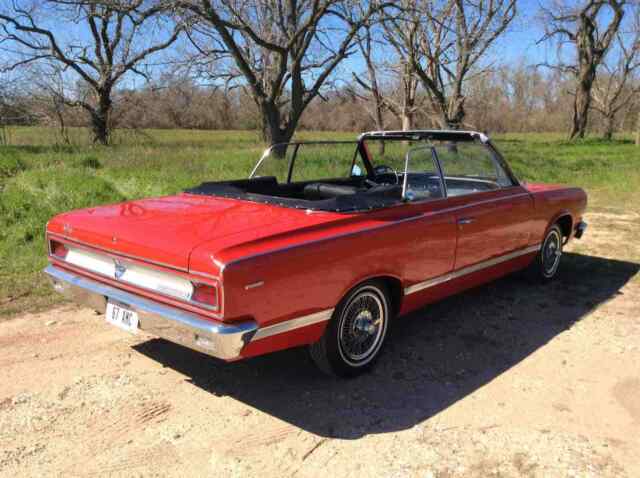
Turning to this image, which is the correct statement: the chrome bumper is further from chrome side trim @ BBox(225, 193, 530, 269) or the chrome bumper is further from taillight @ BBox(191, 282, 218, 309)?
chrome side trim @ BBox(225, 193, 530, 269)

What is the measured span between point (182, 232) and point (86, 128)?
24.0 m

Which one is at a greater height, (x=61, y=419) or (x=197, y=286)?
(x=197, y=286)

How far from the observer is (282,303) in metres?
2.92

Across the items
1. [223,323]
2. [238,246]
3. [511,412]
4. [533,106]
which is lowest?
[511,412]

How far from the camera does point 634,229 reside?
337 inches

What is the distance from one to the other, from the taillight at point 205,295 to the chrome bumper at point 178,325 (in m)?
0.08

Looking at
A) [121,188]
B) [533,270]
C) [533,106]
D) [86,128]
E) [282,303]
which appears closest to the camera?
[282,303]

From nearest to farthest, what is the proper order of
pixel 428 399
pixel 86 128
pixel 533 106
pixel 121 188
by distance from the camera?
pixel 428 399 → pixel 121 188 → pixel 86 128 → pixel 533 106

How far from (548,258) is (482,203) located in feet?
5.65

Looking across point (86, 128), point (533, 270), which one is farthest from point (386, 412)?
point (86, 128)

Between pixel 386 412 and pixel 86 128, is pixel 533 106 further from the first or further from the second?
pixel 386 412

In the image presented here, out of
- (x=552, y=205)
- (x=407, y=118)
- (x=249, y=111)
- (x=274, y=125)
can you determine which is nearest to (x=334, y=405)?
(x=552, y=205)

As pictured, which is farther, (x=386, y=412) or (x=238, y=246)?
(x=386, y=412)

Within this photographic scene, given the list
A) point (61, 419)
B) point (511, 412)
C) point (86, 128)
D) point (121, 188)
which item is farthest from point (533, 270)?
point (86, 128)
